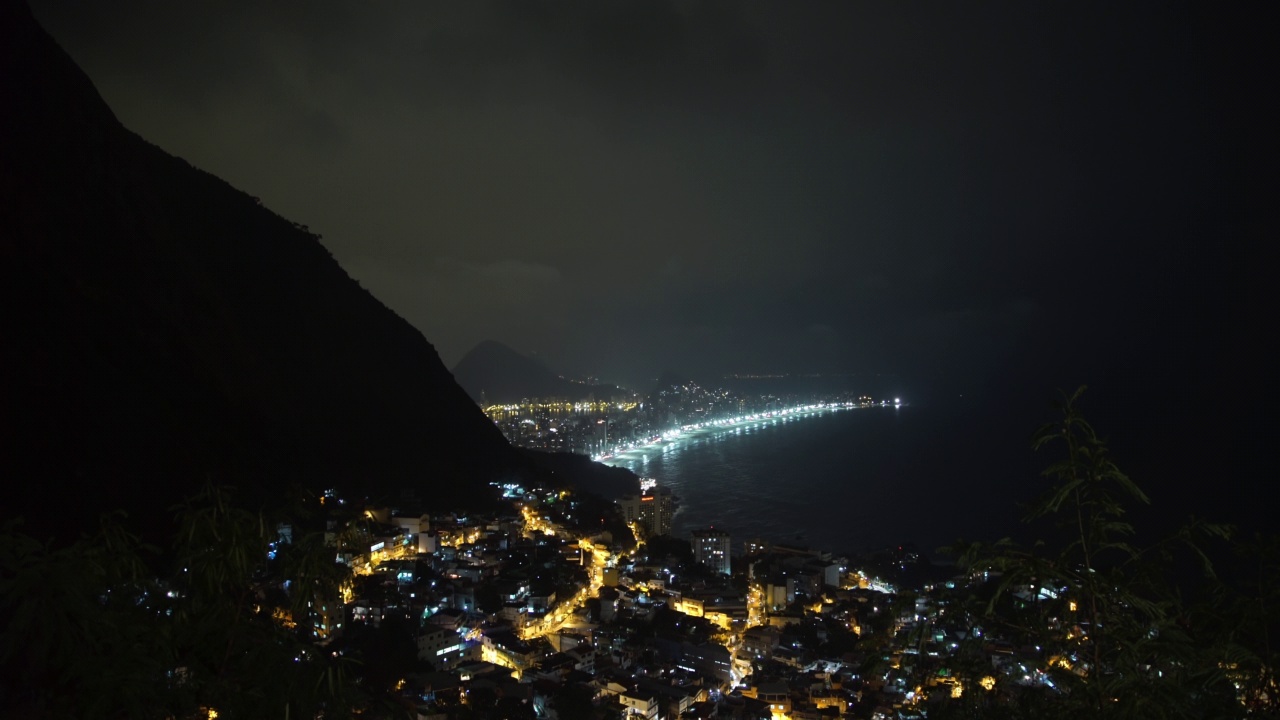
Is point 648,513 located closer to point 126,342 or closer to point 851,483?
point 851,483

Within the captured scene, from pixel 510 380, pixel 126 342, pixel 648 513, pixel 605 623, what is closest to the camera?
pixel 126 342

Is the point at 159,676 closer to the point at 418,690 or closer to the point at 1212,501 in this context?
the point at 418,690

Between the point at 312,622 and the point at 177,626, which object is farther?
the point at 312,622

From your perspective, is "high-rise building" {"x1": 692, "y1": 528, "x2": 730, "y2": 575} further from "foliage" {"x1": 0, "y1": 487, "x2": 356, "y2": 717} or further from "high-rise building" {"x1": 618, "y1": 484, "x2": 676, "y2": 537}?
"foliage" {"x1": 0, "y1": 487, "x2": 356, "y2": 717}

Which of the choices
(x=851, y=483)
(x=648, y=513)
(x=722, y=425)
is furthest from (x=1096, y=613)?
(x=722, y=425)

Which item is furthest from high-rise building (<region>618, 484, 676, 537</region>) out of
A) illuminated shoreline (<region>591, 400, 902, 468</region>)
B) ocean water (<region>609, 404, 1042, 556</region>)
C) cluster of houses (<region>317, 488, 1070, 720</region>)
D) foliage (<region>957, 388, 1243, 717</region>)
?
foliage (<region>957, 388, 1243, 717</region>)

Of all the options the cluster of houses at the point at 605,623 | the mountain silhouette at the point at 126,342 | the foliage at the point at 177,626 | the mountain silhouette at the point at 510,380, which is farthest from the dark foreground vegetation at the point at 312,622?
the mountain silhouette at the point at 510,380

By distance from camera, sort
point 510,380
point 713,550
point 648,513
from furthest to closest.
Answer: point 510,380 < point 648,513 < point 713,550
